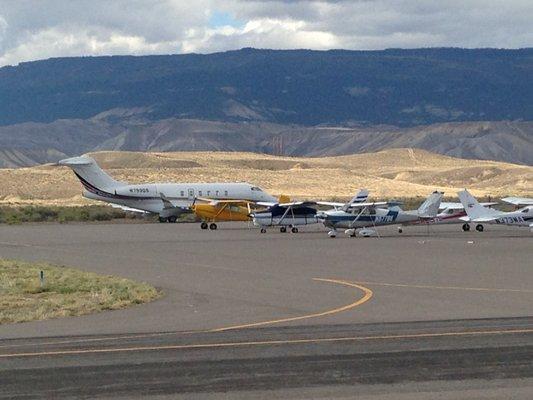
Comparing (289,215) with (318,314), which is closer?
(318,314)

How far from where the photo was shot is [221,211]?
184 feet

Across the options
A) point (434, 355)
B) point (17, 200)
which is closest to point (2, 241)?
point (434, 355)

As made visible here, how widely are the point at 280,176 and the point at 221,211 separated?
6872cm

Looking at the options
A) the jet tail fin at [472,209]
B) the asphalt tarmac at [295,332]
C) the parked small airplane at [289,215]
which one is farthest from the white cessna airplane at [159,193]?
the asphalt tarmac at [295,332]

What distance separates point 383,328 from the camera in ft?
56.8

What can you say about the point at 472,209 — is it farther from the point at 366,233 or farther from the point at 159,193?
the point at 159,193

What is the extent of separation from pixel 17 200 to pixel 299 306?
86.4 meters

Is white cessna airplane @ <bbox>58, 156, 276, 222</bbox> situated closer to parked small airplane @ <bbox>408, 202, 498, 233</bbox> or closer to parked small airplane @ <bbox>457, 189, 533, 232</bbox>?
parked small airplane @ <bbox>408, 202, 498, 233</bbox>

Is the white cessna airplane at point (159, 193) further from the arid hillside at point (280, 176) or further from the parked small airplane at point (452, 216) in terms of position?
the arid hillside at point (280, 176)

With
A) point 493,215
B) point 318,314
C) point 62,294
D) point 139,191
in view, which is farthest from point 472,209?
point 318,314

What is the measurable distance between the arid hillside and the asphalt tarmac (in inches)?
2779

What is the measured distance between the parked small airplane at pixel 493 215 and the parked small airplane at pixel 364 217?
4.26 feet

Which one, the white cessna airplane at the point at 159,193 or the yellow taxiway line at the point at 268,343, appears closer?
the yellow taxiway line at the point at 268,343

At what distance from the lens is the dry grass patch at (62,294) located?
20.8m
